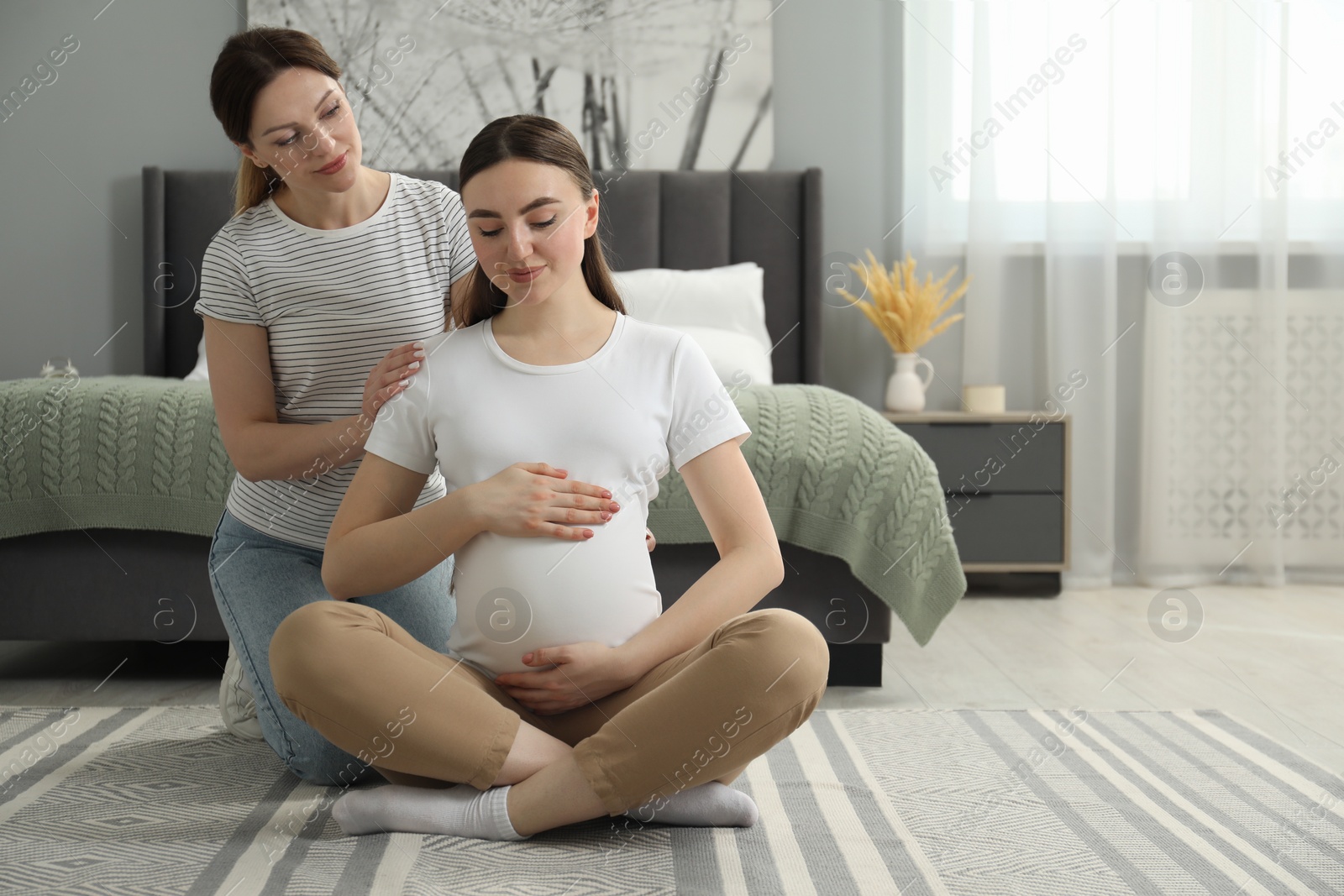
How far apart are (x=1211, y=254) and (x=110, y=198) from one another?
3441mm

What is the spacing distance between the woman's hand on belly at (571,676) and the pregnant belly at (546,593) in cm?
2

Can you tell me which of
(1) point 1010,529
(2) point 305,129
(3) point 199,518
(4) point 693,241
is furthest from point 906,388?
(2) point 305,129

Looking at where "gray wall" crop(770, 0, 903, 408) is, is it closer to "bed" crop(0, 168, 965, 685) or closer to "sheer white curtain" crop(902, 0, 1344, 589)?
"sheer white curtain" crop(902, 0, 1344, 589)

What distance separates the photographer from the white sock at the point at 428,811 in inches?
43.3

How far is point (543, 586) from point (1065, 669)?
140 cm

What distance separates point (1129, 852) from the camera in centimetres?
115

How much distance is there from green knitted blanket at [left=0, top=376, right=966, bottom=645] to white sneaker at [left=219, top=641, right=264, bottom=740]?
48 cm

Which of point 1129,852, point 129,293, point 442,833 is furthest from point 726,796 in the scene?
point 129,293

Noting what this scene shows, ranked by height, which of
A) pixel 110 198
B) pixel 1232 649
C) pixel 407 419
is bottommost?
pixel 1232 649

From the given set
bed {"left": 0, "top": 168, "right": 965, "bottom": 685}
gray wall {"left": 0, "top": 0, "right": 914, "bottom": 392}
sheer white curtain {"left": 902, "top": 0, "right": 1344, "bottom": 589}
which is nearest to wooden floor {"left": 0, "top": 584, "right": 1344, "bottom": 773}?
bed {"left": 0, "top": 168, "right": 965, "bottom": 685}

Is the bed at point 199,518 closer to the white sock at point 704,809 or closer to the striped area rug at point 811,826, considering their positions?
the striped area rug at point 811,826

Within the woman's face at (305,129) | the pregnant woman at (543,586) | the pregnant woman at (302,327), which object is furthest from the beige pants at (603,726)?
the woman's face at (305,129)

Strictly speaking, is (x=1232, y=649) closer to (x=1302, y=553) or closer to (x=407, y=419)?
(x=1302, y=553)

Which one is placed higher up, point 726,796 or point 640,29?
point 640,29
